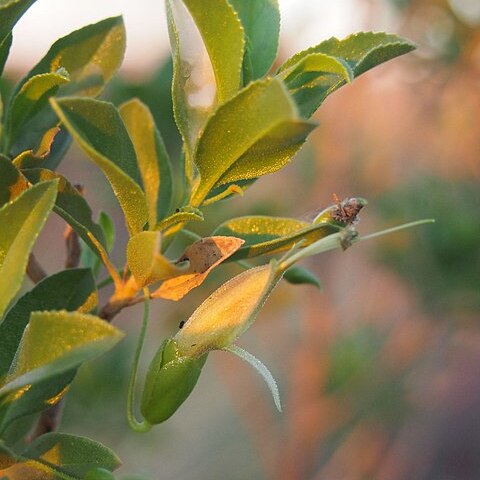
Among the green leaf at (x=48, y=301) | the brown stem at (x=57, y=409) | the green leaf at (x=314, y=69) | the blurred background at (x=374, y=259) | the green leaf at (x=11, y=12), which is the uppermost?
the green leaf at (x=11, y=12)

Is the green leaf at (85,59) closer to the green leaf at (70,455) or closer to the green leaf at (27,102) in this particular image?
the green leaf at (27,102)

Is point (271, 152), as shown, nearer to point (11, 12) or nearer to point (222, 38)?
point (222, 38)

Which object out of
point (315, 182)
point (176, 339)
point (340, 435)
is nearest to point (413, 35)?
point (315, 182)

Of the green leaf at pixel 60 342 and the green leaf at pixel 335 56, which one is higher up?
the green leaf at pixel 335 56

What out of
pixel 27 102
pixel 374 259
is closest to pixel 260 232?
pixel 27 102

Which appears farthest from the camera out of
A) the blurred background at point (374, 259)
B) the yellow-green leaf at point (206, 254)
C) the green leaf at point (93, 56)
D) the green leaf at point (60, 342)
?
the blurred background at point (374, 259)

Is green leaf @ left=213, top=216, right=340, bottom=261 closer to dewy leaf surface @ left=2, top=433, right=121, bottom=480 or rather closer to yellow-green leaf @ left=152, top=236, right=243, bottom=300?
yellow-green leaf @ left=152, top=236, right=243, bottom=300

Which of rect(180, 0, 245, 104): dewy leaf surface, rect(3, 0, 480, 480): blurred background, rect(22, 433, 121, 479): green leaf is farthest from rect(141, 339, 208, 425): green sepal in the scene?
rect(3, 0, 480, 480): blurred background

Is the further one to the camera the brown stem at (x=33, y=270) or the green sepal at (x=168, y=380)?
the brown stem at (x=33, y=270)

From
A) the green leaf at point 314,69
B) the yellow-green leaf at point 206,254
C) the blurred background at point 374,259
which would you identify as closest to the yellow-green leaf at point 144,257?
the yellow-green leaf at point 206,254
